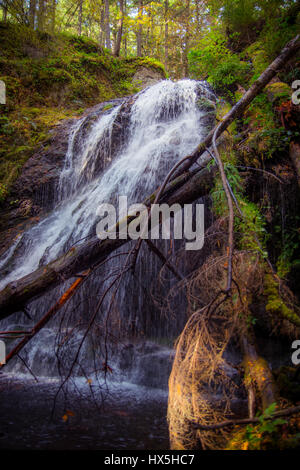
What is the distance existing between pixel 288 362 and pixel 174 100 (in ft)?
23.5

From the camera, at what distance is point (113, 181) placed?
6449 mm

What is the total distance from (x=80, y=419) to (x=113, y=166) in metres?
5.54

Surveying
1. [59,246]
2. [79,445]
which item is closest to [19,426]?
[79,445]

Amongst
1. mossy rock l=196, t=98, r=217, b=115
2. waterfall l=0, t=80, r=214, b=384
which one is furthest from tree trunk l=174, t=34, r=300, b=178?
mossy rock l=196, t=98, r=217, b=115

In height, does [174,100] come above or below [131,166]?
above

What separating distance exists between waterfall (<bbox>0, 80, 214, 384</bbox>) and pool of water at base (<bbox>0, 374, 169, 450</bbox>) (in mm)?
624

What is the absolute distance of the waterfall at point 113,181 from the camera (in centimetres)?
514

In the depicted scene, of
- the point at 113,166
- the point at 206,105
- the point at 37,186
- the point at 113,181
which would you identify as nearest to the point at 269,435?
the point at 113,181

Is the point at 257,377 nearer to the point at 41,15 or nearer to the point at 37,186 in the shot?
the point at 37,186

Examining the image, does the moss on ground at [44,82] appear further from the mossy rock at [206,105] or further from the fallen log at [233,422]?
the fallen log at [233,422]

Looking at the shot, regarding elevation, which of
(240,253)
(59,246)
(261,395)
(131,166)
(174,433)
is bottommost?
(174,433)

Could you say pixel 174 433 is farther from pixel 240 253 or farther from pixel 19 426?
pixel 19 426

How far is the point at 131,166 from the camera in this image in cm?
651

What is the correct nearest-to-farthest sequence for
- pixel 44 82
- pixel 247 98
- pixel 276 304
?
pixel 276 304, pixel 247 98, pixel 44 82
